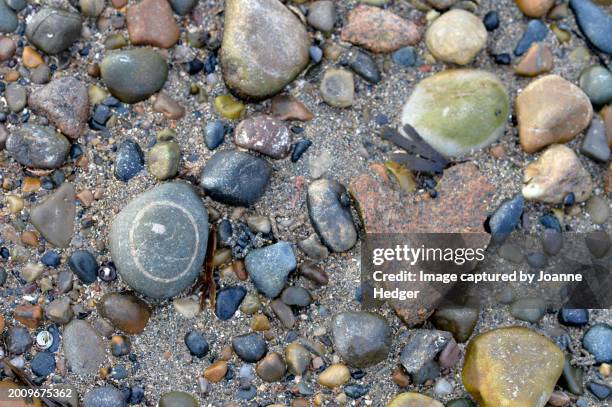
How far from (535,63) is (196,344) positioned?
1.80m

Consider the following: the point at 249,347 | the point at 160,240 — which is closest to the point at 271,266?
the point at 249,347

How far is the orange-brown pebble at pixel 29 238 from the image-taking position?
258cm

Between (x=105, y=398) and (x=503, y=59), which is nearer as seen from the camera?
(x=105, y=398)

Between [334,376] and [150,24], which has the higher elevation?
[150,24]

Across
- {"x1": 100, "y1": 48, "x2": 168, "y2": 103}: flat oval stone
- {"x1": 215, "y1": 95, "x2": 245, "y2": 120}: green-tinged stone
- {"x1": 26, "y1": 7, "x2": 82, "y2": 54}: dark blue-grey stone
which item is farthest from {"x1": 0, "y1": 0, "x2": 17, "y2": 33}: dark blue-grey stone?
{"x1": 215, "y1": 95, "x2": 245, "y2": 120}: green-tinged stone

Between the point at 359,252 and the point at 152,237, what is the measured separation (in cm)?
82

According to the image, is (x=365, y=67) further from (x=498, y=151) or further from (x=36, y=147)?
(x=36, y=147)

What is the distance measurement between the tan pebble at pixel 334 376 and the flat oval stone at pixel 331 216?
1.54 feet

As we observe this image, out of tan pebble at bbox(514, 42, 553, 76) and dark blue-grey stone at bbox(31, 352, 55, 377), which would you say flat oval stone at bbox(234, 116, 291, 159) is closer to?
tan pebble at bbox(514, 42, 553, 76)

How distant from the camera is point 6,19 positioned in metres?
2.62

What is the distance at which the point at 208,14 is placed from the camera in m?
2.67

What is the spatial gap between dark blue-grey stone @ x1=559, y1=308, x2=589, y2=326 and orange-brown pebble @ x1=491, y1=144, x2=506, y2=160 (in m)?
0.68

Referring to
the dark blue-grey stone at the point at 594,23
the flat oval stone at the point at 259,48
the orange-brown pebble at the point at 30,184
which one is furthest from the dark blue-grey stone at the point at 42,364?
the dark blue-grey stone at the point at 594,23

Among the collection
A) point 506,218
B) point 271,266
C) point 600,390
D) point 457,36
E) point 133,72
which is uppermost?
point 457,36
